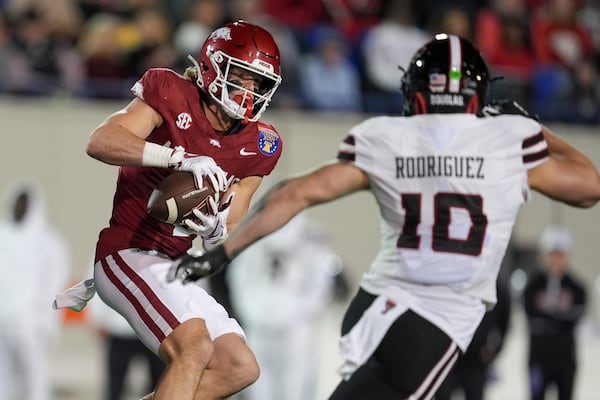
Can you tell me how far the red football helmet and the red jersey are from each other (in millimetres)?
110

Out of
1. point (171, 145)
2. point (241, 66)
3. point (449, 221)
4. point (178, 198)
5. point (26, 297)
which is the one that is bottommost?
point (26, 297)

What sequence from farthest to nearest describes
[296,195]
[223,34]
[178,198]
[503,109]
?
[503,109] → [296,195] → [223,34] → [178,198]

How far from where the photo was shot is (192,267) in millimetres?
4918

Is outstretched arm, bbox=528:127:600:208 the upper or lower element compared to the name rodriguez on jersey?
lower

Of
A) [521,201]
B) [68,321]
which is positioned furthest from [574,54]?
[521,201]

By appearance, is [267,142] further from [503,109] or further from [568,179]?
[568,179]

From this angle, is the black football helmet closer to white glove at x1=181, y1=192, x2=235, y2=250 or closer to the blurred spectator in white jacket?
white glove at x1=181, y1=192, x2=235, y2=250

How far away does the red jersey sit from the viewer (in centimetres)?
498

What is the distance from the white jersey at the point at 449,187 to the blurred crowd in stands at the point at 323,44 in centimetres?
642

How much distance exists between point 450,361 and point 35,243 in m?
5.57

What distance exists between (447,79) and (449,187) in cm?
46

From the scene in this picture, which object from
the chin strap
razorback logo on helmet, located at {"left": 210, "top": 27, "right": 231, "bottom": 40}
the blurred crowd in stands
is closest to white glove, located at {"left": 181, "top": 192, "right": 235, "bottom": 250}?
the chin strap

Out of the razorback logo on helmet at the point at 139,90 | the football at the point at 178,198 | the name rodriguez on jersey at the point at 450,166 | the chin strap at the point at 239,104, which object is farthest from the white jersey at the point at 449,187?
the razorback logo on helmet at the point at 139,90

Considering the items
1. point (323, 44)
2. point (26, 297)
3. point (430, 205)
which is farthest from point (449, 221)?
point (323, 44)
